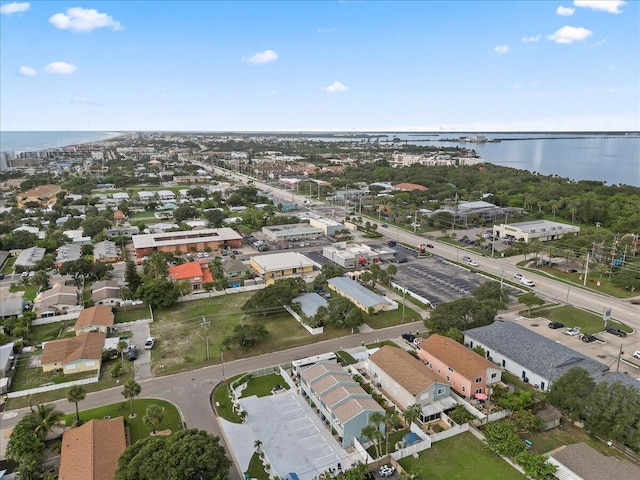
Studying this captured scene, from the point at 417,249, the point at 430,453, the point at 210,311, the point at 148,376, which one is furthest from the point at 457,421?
the point at 417,249

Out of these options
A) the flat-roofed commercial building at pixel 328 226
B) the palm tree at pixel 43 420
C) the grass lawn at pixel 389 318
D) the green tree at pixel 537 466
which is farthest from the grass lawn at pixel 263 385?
the flat-roofed commercial building at pixel 328 226

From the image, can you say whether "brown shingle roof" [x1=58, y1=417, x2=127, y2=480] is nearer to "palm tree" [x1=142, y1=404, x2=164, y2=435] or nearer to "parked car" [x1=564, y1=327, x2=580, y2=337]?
"palm tree" [x1=142, y1=404, x2=164, y2=435]

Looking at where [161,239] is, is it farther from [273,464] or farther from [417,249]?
[273,464]

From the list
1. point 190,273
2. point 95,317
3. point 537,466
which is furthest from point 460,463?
point 190,273

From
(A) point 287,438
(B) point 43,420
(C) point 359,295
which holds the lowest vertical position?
(A) point 287,438

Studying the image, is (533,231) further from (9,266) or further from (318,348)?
(9,266)

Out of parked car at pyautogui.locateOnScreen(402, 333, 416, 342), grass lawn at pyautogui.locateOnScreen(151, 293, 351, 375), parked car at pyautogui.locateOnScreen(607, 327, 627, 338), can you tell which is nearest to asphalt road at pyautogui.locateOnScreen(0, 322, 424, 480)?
grass lawn at pyautogui.locateOnScreen(151, 293, 351, 375)
